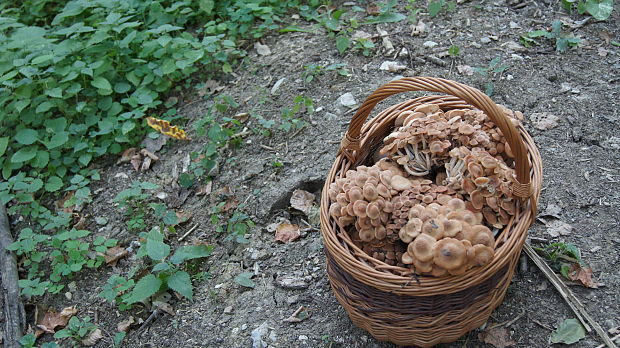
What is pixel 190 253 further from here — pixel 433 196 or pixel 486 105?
pixel 486 105

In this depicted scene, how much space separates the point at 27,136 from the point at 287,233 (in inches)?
84.9

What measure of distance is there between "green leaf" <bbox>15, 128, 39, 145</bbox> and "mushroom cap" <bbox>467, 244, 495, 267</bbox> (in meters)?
3.26

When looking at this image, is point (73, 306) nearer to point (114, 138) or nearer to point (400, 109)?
point (114, 138)

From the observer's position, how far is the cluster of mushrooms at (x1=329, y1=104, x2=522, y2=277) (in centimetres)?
199

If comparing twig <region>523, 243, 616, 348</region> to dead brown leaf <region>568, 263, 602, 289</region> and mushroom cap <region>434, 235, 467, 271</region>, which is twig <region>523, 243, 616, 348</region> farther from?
mushroom cap <region>434, 235, 467, 271</region>

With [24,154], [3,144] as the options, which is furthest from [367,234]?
[3,144]

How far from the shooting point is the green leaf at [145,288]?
2828 mm

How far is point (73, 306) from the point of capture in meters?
3.17

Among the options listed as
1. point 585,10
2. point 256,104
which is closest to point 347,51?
point 256,104

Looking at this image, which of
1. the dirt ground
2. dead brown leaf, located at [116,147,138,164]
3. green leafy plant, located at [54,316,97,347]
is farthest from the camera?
dead brown leaf, located at [116,147,138,164]

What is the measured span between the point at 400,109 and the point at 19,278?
254cm

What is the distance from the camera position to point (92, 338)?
2.96m

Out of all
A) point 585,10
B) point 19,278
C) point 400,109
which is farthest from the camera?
point 585,10

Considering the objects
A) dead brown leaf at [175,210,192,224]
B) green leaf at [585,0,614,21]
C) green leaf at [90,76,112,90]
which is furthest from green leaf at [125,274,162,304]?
green leaf at [585,0,614,21]
